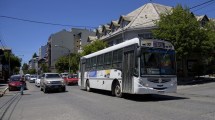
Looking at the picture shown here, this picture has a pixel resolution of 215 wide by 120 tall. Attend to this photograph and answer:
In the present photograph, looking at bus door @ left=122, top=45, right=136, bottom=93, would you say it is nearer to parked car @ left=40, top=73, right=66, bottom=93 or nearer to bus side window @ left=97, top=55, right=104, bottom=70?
bus side window @ left=97, top=55, right=104, bottom=70

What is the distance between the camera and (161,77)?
16.3m

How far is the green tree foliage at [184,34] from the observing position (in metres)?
31.5

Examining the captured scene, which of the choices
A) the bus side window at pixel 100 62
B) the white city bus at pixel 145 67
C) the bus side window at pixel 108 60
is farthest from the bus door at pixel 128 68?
the bus side window at pixel 100 62

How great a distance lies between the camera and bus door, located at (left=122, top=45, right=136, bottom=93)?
16736 millimetres

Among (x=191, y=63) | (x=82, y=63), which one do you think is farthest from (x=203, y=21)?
(x=82, y=63)

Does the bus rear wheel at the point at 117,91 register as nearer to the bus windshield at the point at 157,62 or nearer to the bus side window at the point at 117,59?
the bus side window at the point at 117,59

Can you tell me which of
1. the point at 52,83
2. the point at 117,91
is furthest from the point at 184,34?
the point at 117,91

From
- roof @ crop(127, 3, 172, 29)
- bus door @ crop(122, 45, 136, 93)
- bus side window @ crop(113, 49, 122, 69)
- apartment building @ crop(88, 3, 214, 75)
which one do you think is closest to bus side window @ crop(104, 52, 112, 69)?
bus side window @ crop(113, 49, 122, 69)

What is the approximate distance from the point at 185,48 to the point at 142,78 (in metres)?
16.8

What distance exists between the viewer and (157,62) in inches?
648

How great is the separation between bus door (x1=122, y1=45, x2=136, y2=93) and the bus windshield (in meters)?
0.72

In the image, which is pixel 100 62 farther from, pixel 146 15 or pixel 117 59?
pixel 146 15

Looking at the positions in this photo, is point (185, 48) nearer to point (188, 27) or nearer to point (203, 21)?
point (188, 27)

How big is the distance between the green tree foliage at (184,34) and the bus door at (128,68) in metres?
14.9
